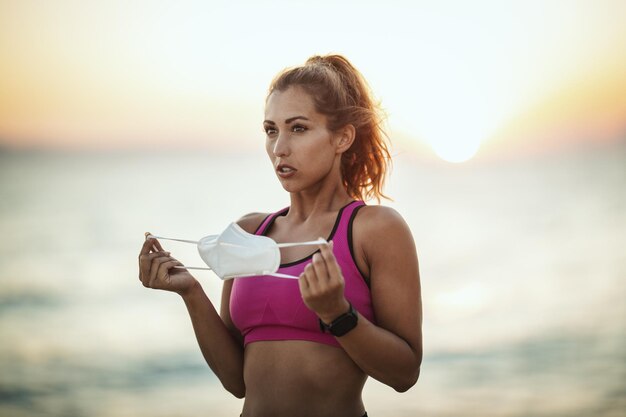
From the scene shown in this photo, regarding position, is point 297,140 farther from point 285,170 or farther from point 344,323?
point 344,323

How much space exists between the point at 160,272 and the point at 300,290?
515 mm

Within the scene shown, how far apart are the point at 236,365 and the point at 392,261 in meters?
0.62

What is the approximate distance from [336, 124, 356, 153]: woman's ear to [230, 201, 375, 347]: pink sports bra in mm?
200

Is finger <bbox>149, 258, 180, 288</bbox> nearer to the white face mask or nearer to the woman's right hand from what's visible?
the woman's right hand

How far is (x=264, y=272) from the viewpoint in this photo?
212 cm

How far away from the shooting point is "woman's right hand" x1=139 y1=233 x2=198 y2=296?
230cm

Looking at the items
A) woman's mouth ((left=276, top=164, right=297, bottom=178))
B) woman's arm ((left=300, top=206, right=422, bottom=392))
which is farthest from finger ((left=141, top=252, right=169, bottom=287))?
woman's arm ((left=300, top=206, right=422, bottom=392))

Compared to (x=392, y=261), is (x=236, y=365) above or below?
below

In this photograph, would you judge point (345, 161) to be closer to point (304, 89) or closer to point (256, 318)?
point (304, 89)

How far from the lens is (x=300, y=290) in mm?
1992

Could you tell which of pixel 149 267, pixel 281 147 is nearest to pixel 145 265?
pixel 149 267

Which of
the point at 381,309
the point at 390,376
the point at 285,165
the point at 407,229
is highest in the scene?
the point at 285,165

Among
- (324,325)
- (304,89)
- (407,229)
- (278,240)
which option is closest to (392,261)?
(407,229)

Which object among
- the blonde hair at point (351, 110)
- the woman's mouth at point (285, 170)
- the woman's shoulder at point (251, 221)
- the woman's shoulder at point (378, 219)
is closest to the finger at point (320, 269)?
the woman's shoulder at point (378, 219)
